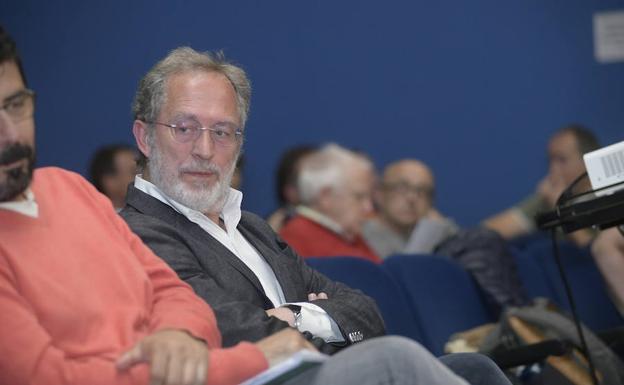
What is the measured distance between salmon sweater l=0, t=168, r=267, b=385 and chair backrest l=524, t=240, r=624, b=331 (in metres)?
2.76

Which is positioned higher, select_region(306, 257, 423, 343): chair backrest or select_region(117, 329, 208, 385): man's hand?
select_region(117, 329, 208, 385): man's hand

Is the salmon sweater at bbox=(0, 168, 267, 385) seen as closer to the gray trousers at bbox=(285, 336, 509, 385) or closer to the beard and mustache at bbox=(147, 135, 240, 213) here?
the gray trousers at bbox=(285, 336, 509, 385)

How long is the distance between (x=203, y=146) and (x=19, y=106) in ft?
2.59

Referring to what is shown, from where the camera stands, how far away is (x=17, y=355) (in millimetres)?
1700

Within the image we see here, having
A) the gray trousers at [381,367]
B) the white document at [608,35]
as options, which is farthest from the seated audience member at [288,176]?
the gray trousers at [381,367]

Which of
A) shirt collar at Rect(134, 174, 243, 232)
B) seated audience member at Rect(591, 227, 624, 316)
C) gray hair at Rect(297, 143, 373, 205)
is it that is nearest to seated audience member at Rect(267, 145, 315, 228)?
gray hair at Rect(297, 143, 373, 205)

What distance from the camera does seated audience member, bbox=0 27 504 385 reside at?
67.3 inches

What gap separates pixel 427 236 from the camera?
4.57 meters

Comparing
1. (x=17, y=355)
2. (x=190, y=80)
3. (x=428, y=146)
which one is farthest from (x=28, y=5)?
(x=17, y=355)

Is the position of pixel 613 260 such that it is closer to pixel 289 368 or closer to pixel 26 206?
pixel 289 368

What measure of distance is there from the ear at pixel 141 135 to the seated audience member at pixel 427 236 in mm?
1692

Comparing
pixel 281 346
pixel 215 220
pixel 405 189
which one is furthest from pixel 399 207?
pixel 281 346

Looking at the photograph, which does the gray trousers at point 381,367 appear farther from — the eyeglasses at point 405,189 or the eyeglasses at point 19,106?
the eyeglasses at point 405,189

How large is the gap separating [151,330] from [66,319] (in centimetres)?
19
